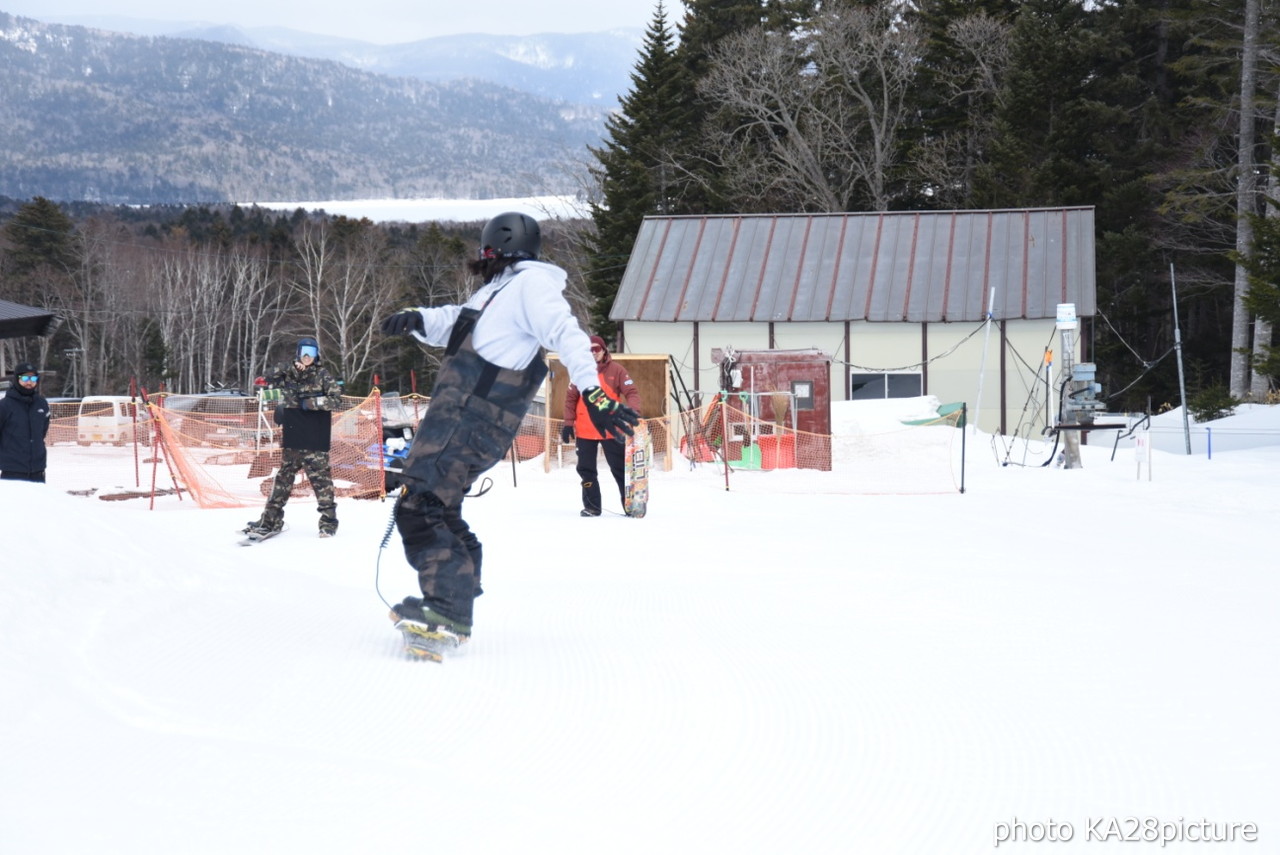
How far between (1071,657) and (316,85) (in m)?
200

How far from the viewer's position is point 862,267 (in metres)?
27.0

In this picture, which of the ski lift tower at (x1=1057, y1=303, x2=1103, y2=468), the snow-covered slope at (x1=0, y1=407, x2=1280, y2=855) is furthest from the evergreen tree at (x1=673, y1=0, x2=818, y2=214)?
the snow-covered slope at (x1=0, y1=407, x2=1280, y2=855)

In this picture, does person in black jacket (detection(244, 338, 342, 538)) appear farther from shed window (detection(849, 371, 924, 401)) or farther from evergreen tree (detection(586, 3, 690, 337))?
evergreen tree (detection(586, 3, 690, 337))

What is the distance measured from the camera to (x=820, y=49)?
40562mm

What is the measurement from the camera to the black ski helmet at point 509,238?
16.2 feet

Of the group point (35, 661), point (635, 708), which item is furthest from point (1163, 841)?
point (35, 661)

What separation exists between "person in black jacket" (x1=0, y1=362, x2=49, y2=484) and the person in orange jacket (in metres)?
4.57

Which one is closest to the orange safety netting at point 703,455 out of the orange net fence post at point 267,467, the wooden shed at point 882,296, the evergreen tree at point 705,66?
the orange net fence post at point 267,467

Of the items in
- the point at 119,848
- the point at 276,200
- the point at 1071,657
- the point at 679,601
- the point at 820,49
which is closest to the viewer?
the point at 119,848

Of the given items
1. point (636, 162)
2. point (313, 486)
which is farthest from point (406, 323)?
point (636, 162)

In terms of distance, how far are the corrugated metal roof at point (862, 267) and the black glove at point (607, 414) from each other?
855 inches

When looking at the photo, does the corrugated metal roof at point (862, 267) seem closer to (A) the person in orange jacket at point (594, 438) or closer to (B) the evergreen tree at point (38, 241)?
(A) the person in orange jacket at point (594, 438)

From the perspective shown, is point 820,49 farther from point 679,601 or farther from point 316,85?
point 316,85

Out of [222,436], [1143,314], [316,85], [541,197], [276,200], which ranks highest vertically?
[316,85]
